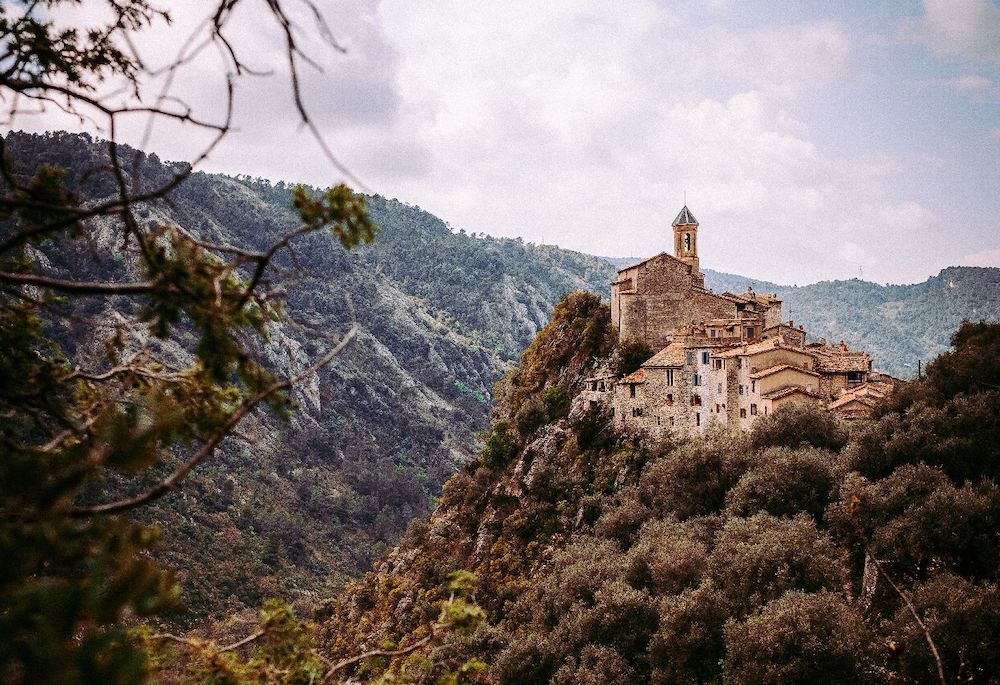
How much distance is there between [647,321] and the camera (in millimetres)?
45500

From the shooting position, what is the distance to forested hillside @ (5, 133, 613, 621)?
78.2m

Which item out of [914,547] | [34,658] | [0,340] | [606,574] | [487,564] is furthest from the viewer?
[487,564]

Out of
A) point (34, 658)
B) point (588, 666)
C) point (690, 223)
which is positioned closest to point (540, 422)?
point (690, 223)

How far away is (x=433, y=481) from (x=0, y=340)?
12637 cm

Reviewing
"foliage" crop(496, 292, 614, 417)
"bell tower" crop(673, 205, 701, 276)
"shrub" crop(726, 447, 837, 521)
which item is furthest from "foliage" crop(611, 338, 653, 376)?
"shrub" crop(726, 447, 837, 521)

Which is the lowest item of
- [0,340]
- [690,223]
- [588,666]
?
[588,666]

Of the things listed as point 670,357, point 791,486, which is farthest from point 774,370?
point 791,486

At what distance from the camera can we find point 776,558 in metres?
23.5

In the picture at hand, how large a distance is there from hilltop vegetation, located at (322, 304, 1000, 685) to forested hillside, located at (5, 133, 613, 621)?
48.2 ft

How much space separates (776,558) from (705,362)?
15.3 m

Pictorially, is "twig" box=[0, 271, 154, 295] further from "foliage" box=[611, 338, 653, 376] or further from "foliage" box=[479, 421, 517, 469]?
"foliage" box=[479, 421, 517, 469]

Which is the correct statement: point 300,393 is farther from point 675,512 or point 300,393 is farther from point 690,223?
point 675,512

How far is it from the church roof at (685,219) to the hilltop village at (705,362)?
16cm

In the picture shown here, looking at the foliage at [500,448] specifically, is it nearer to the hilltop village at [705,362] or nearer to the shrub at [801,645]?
the hilltop village at [705,362]
